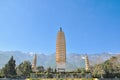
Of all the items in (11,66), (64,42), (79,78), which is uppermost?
(64,42)

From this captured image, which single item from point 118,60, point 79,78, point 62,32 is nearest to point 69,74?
point 79,78

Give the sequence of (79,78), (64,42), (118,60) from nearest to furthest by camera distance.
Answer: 1. (79,78)
2. (64,42)
3. (118,60)

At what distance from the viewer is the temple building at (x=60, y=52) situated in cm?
3928

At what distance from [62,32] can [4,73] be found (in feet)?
58.1

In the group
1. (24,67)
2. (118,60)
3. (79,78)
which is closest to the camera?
(79,78)

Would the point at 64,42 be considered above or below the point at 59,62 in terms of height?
above

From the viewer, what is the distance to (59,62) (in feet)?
130

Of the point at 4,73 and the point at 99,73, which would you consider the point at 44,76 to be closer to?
the point at 99,73

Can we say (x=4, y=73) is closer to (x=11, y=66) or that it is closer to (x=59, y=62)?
(x=11, y=66)

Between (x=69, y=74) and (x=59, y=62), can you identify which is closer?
(x=69, y=74)

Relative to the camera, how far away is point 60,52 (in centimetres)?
4044

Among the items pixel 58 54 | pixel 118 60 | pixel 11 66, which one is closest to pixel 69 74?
pixel 58 54

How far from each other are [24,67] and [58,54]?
17481 mm

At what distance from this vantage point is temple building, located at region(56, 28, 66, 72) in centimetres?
3928
